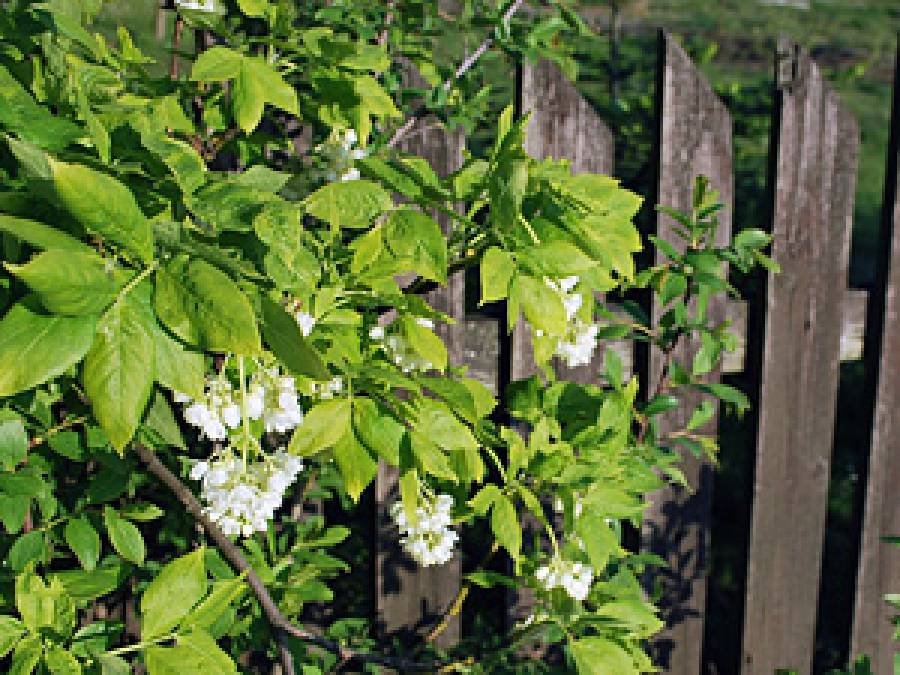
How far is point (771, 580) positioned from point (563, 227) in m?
1.74

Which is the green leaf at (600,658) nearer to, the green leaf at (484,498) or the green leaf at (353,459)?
the green leaf at (484,498)

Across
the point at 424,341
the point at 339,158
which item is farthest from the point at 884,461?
the point at 424,341

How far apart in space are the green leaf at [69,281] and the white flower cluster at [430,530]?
626mm

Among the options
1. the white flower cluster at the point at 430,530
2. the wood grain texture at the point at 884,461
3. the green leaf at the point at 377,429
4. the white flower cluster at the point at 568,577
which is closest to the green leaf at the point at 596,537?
the white flower cluster at the point at 568,577

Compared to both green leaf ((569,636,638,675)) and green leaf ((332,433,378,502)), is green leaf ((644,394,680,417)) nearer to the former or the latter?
green leaf ((569,636,638,675))

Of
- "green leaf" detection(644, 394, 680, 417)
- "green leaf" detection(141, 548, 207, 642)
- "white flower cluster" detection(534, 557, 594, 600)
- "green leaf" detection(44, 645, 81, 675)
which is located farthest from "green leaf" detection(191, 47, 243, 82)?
"green leaf" detection(644, 394, 680, 417)

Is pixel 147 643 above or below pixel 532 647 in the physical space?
above

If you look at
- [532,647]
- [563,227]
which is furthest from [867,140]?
[563,227]

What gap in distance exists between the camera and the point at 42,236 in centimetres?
83

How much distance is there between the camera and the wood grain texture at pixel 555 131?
2090mm

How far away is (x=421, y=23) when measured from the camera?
2045mm

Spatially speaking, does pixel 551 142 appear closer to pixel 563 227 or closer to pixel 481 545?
pixel 563 227

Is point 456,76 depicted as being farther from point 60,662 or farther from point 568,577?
point 60,662

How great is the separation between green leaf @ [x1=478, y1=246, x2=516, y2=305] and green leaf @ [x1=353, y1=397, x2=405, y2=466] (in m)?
0.16
